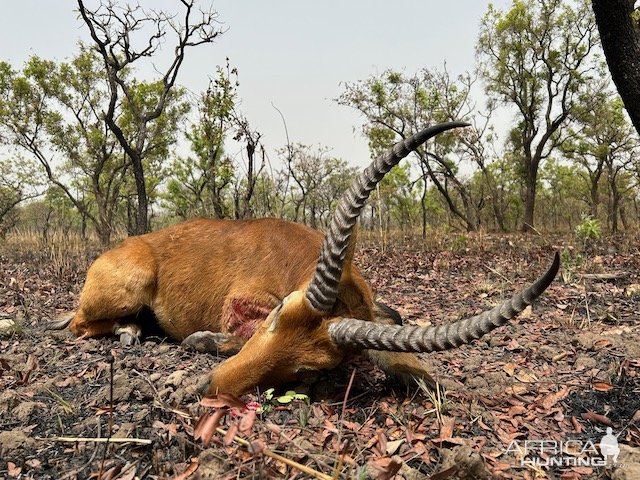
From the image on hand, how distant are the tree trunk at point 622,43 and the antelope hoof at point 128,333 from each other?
626 cm

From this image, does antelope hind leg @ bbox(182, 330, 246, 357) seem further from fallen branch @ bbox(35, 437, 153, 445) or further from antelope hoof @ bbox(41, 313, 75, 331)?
antelope hoof @ bbox(41, 313, 75, 331)

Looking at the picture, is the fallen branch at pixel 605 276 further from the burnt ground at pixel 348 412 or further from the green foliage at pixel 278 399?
the green foliage at pixel 278 399

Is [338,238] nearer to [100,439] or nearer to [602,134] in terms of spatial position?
[100,439]

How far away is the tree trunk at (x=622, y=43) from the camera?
5.61 meters

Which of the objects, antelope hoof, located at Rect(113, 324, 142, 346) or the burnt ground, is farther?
antelope hoof, located at Rect(113, 324, 142, 346)

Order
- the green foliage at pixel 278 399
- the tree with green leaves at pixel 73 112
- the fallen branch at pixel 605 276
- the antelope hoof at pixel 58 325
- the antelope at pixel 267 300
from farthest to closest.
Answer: the tree with green leaves at pixel 73 112 < the fallen branch at pixel 605 276 < the antelope hoof at pixel 58 325 < the green foliage at pixel 278 399 < the antelope at pixel 267 300

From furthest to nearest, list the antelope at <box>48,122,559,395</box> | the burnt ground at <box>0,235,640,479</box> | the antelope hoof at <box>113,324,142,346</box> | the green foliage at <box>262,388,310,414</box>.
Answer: the antelope hoof at <box>113,324,142,346</box> < the green foliage at <box>262,388,310,414</box> < the antelope at <box>48,122,559,395</box> < the burnt ground at <box>0,235,640,479</box>

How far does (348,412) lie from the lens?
3.16m

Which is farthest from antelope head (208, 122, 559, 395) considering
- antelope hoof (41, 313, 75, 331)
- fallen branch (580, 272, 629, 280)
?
fallen branch (580, 272, 629, 280)

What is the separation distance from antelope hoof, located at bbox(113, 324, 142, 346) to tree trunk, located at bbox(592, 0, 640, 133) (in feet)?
20.6

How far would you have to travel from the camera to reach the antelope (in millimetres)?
2930

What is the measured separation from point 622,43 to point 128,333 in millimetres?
6454

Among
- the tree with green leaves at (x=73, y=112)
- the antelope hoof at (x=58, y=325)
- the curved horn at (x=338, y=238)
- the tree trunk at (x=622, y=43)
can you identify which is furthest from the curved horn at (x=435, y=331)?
the tree with green leaves at (x=73, y=112)

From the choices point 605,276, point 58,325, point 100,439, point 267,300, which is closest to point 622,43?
point 605,276
